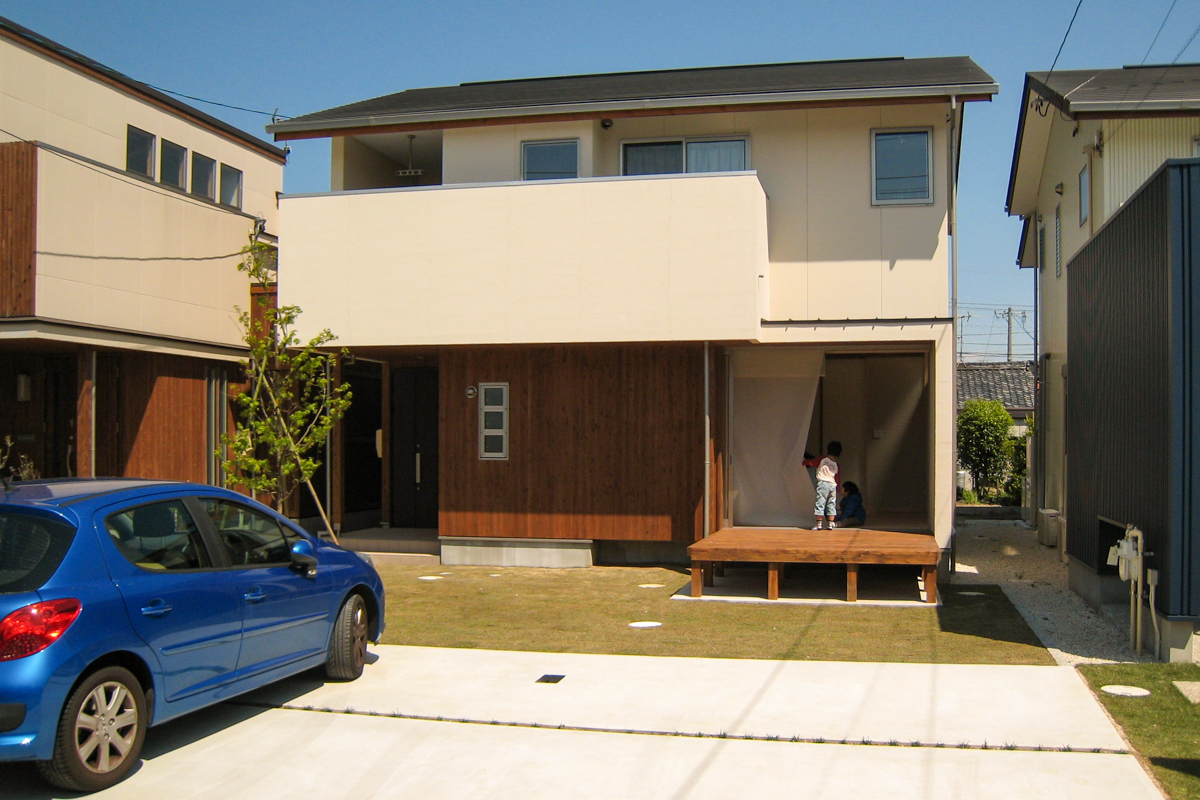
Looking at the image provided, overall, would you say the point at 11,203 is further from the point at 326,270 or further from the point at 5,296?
the point at 326,270

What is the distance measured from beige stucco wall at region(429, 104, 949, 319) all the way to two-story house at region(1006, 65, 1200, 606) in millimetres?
1771

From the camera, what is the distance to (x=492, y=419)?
49.4 feet

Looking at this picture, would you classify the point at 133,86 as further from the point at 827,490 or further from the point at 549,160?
the point at 827,490

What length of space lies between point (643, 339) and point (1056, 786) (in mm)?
8585

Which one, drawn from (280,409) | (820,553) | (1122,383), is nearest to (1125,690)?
(1122,383)

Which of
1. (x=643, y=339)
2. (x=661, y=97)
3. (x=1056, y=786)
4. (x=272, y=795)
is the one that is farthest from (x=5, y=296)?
(x=1056, y=786)

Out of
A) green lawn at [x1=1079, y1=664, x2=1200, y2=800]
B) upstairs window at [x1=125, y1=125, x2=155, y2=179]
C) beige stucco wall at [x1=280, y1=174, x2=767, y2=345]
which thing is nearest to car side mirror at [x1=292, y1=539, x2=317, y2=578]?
green lawn at [x1=1079, y1=664, x2=1200, y2=800]

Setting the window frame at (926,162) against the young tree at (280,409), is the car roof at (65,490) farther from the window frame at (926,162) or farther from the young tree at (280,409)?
the window frame at (926,162)

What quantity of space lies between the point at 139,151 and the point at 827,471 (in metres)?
12.7

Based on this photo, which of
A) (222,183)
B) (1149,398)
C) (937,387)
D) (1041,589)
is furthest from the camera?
(222,183)

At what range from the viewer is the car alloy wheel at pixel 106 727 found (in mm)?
5305

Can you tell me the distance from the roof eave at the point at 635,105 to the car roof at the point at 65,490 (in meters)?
9.17

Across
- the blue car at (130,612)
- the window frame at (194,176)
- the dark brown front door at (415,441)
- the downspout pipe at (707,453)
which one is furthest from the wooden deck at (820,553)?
the window frame at (194,176)

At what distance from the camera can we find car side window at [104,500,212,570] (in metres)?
5.86
